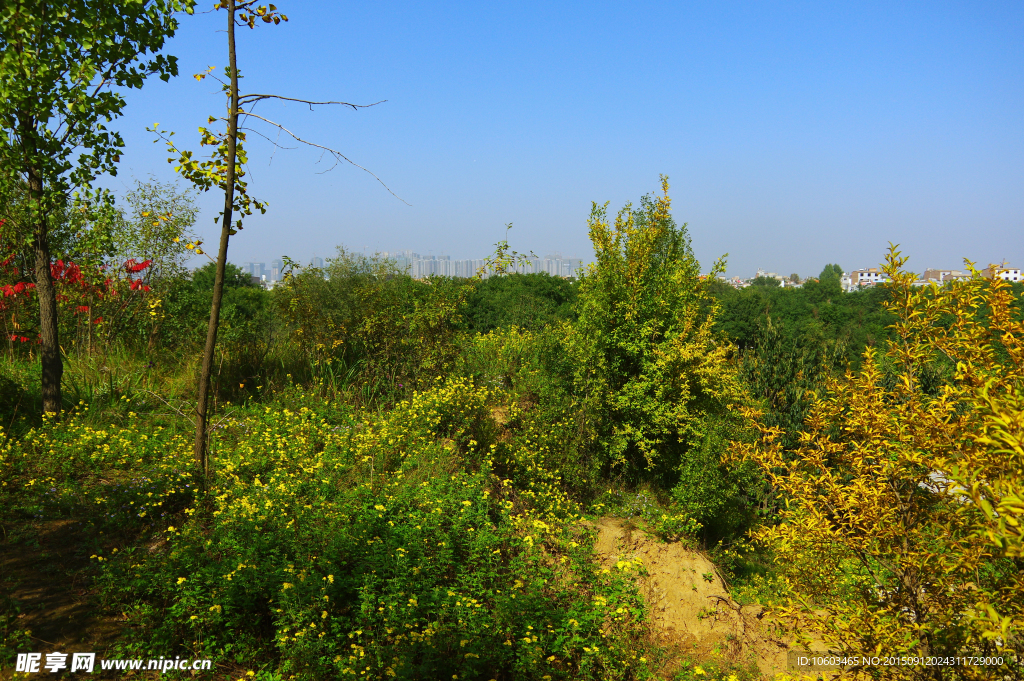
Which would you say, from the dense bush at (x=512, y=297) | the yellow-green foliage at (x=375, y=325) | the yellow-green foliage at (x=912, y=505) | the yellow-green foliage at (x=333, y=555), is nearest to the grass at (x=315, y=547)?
the yellow-green foliage at (x=333, y=555)

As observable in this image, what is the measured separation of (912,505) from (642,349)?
619 cm

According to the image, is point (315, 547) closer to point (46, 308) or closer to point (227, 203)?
point (227, 203)

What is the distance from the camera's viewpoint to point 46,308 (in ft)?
19.8

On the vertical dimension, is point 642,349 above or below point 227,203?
below

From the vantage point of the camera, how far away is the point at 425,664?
3.62 metres

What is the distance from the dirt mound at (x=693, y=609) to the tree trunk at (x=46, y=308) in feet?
21.4

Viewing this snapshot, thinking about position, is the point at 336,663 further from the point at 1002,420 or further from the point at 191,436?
the point at 191,436

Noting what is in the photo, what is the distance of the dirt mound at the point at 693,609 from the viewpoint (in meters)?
6.12

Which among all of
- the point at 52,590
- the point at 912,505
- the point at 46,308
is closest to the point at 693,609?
the point at 912,505

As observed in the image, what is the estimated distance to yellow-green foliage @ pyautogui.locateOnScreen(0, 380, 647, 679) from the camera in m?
3.77

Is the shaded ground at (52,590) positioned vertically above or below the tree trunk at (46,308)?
below

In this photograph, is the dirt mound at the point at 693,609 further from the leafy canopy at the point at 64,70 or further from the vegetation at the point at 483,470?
the leafy canopy at the point at 64,70

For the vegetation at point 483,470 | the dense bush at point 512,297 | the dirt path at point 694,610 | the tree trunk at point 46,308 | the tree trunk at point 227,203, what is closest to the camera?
the vegetation at point 483,470

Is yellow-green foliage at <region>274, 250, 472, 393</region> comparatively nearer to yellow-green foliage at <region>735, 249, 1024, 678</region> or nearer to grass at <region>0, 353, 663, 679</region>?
grass at <region>0, 353, 663, 679</region>
